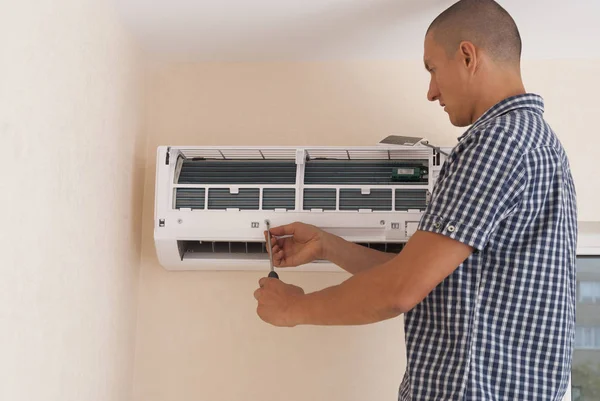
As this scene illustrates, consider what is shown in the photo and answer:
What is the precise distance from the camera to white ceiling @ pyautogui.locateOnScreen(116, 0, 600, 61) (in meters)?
1.83

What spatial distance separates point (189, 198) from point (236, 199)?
0.40ft

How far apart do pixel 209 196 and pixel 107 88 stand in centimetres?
36

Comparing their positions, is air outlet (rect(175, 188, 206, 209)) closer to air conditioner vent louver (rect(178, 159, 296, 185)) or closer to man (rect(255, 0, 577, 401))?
air conditioner vent louver (rect(178, 159, 296, 185))

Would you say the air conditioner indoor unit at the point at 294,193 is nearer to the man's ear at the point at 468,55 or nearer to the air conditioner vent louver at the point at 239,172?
the air conditioner vent louver at the point at 239,172

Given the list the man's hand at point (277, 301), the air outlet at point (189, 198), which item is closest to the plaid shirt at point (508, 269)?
the man's hand at point (277, 301)

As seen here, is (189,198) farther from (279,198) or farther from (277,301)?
(277,301)

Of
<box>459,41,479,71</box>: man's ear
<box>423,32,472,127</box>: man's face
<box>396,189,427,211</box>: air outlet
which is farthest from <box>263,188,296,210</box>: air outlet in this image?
<box>459,41,479,71</box>: man's ear

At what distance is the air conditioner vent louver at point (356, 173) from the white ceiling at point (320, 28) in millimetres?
367

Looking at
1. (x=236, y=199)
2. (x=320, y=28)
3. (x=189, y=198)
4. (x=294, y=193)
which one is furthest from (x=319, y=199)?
(x=320, y=28)

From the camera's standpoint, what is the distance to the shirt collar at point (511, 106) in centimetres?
135

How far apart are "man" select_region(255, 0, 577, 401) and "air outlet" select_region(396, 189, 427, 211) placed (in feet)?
1.62

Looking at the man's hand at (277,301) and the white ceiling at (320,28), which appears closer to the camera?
the man's hand at (277,301)

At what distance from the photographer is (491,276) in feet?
Answer: 4.26

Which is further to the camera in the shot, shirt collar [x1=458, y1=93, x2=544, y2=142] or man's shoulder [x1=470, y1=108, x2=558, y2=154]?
shirt collar [x1=458, y1=93, x2=544, y2=142]
